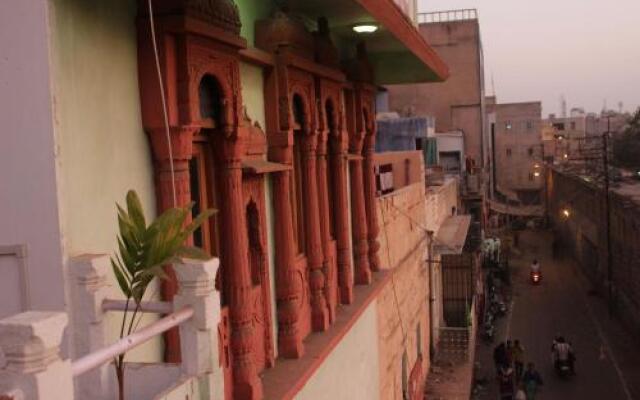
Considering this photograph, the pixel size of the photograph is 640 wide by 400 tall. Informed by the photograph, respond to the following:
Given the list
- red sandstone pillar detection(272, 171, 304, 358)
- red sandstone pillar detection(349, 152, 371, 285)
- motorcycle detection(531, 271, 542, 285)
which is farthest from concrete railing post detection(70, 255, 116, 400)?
motorcycle detection(531, 271, 542, 285)

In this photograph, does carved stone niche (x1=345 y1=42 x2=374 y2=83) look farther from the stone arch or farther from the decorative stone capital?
the decorative stone capital

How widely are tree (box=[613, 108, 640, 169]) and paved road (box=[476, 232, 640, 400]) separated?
2040cm

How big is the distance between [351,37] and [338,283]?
3135 mm

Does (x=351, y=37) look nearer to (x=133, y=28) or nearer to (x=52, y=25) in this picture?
(x=133, y=28)

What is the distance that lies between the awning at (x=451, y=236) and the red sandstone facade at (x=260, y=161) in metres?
9.01

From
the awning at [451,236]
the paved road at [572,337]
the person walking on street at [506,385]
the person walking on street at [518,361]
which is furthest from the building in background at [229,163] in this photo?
the paved road at [572,337]

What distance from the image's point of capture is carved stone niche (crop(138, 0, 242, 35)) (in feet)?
15.1

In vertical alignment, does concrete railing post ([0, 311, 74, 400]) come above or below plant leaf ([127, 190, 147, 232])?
below

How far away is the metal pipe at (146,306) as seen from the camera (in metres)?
3.68

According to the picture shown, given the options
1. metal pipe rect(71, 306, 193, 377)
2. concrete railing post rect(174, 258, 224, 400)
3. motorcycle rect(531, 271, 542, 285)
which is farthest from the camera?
motorcycle rect(531, 271, 542, 285)

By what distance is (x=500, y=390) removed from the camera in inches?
712

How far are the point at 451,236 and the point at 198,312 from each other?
705 inches

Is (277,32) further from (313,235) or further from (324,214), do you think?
(324,214)

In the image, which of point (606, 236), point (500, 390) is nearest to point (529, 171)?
point (606, 236)
